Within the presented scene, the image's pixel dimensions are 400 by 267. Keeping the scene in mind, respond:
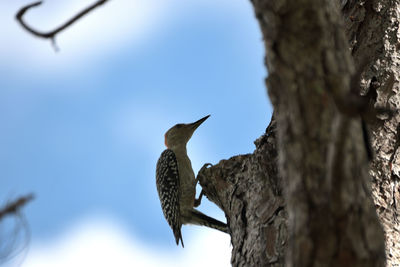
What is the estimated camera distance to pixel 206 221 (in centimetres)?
661

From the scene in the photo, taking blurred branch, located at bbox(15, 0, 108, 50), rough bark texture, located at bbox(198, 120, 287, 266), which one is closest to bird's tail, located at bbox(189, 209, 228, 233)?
rough bark texture, located at bbox(198, 120, 287, 266)

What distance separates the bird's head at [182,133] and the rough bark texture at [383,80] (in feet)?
12.9

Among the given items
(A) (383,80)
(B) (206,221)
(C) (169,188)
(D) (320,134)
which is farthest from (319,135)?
(C) (169,188)

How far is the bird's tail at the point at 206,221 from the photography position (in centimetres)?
621

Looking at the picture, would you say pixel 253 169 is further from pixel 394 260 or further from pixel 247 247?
pixel 394 260

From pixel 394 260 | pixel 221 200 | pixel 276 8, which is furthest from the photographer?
pixel 221 200

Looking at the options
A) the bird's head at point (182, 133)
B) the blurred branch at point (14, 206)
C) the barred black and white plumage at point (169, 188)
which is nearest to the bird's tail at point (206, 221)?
the barred black and white plumage at point (169, 188)

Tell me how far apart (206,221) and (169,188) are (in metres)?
0.93

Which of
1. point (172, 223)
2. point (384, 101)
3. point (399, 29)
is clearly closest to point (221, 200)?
point (384, 101)

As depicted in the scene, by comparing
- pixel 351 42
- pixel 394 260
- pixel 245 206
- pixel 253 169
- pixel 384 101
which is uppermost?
pixel 351 42

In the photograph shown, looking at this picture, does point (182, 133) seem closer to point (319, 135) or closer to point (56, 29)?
point (56, 29)

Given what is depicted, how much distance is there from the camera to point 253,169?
420cm

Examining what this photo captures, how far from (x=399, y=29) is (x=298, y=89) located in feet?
→ 8.66

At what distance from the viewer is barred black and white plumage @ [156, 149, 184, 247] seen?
698cm
